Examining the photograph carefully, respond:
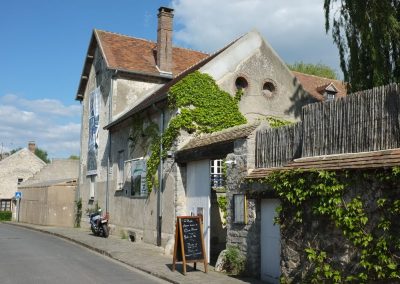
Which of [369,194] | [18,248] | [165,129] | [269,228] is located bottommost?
[18,248]

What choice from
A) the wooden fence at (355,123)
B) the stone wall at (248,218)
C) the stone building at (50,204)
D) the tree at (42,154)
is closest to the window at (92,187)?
the stone building at (50,204)

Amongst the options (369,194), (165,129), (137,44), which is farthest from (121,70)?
(369,194)

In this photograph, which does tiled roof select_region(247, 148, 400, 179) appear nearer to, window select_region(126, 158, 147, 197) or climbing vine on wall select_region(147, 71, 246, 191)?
climbing vine on wall select_region(147, 71, 246, 191)

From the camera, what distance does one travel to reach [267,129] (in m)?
11.4

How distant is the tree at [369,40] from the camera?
15750 mm

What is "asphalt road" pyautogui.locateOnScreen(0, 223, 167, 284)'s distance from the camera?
10.5 meters

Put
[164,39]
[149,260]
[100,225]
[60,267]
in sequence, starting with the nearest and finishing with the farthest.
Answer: [60,267], [149,260], [100,225], [164,39]

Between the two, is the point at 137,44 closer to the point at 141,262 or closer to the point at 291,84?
the point at 291,84

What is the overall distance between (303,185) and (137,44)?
1985 cm

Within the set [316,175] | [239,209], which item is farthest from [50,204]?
[316,175]

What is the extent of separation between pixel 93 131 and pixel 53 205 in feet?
28.0

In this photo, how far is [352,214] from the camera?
26.1ft

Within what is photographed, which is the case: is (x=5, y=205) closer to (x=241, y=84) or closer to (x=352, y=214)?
(x=241, y=84)

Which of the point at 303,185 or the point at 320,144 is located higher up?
the point at 320,144
